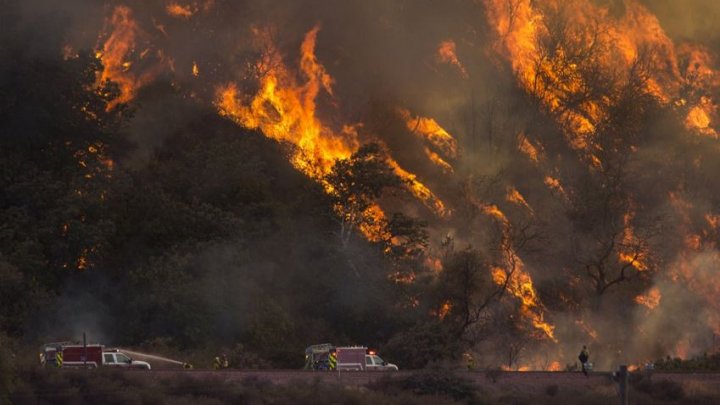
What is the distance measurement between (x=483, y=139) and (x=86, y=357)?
37.2 meters

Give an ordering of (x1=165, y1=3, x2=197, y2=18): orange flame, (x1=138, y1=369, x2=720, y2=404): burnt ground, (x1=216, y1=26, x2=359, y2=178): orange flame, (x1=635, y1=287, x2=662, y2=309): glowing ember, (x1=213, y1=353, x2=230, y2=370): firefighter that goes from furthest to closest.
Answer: (x1=165, y1=3, x2=197, y2=18): orange flame, (x1=216, y1=26, x2=359, y2=178): orange flame, (x1=635, y1=287, x2=662, y2=309): glowing ember, (x1=213, y1=353, x2=230, y2=370): firefighter, (x1=138, y1=369, x2=720, y2=404): burnt ground

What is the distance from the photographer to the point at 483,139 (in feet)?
289

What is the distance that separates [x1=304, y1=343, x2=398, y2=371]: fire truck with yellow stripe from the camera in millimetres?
61188

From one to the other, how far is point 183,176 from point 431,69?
58.8 feet

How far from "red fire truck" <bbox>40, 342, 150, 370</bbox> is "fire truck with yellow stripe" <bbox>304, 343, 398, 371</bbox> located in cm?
782

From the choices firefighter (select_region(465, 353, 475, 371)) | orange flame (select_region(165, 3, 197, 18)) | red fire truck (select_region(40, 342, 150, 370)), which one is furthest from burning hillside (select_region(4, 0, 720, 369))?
red fire truck (select_region(40, 342, 150, 370))

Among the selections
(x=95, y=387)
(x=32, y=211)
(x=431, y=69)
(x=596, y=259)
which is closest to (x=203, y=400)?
(x=95, y=387)

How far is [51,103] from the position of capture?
75.2 meters

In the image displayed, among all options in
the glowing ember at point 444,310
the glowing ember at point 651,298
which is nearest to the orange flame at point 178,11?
the glowing ember at point 444,310

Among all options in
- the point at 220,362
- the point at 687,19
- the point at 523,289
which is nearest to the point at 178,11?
the point at 523,289

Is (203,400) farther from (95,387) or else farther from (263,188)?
(263,188)

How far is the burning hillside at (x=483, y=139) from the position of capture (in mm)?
78250

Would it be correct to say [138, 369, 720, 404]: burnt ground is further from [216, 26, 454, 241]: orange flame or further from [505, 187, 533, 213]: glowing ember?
[505, 187, 533, 213]: glowing ember

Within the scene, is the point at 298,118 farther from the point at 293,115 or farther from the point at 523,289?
the point at 523,289
